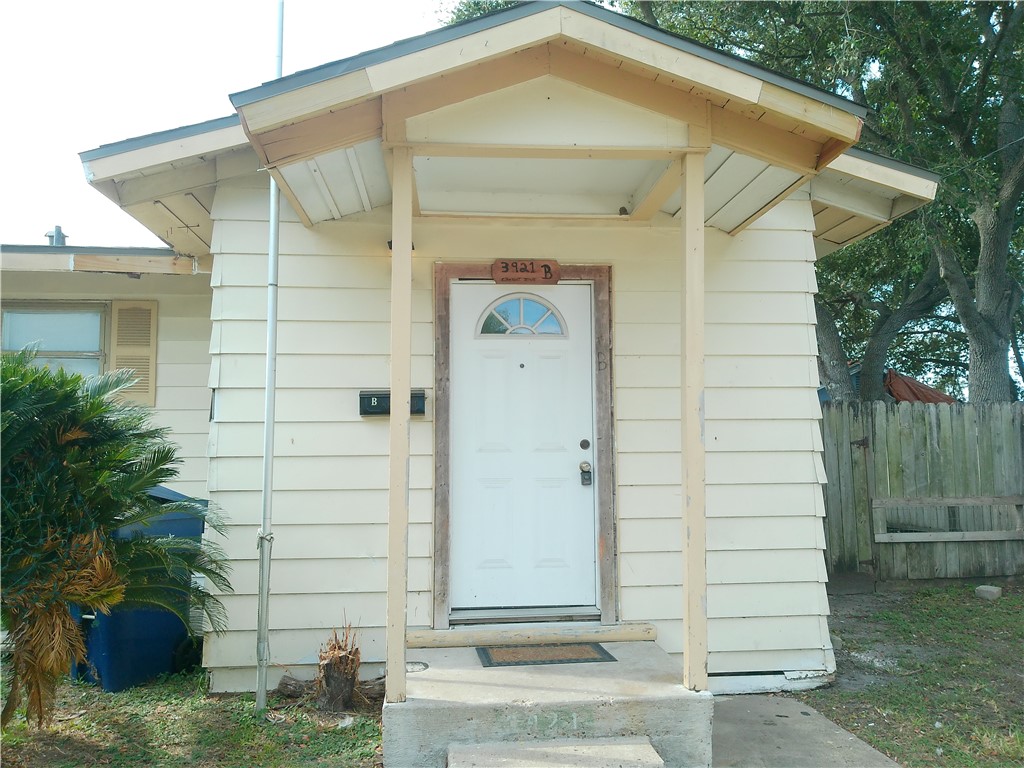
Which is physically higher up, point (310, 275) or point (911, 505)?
point (310, 275)

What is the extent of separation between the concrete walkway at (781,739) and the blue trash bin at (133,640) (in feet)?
10.3

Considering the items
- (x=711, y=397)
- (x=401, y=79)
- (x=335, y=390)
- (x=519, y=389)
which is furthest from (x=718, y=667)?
(x=401, y=79)

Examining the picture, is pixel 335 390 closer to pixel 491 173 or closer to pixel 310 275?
pixel 310 275

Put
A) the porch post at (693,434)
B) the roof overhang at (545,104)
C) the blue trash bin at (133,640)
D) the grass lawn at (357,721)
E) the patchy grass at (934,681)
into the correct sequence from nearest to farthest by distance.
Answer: the roof overhang at (545,104) → the porch post at (693,434) → the grass lawn at (357,721) → the patchy grass at (934,681) → the blue trash bin at (133,640)

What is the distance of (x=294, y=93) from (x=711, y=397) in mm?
2921

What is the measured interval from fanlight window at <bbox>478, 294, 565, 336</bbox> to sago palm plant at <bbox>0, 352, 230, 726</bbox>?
6.51ft

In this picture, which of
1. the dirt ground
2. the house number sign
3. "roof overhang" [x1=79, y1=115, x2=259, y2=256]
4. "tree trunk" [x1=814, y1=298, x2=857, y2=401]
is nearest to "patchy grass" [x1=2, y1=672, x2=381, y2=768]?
the house number sign

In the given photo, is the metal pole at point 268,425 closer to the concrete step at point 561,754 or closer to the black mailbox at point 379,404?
the black mailbox at point 379,404

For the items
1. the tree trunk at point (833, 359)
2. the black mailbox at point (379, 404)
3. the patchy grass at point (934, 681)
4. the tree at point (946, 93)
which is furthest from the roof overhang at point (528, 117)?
the tree trunk at point (833, 359)

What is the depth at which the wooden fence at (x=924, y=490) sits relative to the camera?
739 cm

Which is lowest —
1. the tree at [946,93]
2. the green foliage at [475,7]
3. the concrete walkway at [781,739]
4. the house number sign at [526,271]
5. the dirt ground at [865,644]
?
the concrete walkway at [781,739]

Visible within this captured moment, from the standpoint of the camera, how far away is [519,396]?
4715 mm

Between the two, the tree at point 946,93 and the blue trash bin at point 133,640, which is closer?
the blue trash bin at point 133,640

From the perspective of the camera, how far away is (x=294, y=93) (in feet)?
10.7
